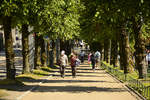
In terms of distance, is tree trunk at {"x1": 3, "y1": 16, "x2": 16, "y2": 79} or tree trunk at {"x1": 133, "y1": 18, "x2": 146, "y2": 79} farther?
tree trunk at {"x1": 133, "y1": 18, "x2": 146, "y2": 79}

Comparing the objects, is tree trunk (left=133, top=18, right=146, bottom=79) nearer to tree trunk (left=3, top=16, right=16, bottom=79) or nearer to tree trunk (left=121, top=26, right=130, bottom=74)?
tree trunk (left=121, top=26, right=130, bottom=74)

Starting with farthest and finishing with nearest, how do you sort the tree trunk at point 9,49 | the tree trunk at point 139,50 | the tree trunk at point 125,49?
the tree trunk at point 125,49 < the tree trunk at point 139,50 < the tree trunk at point 9,49

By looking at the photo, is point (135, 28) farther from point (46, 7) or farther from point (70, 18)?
point (70, 18)

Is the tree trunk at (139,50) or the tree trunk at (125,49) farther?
the tree trunk at (125,49)

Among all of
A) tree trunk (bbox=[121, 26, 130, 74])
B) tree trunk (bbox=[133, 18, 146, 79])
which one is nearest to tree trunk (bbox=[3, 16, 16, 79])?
tree trunk (bbox=[133, 18, 146, 79])

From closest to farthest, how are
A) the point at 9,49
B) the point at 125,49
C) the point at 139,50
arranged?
the point at 9,49 → the point at 139,50 → the point at 125,49

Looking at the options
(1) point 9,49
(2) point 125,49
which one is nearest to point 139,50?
(2) point 125,49

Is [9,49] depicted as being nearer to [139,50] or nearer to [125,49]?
[139,50]

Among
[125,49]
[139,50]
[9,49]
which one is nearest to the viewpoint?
[9,49]

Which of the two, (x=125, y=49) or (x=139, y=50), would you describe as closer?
(x=139, y=50)

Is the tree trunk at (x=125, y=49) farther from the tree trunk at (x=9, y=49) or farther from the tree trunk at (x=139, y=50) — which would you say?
the tree trunk at (x=9, y=49)

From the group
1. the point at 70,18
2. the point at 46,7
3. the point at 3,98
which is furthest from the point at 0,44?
the point at 3,98

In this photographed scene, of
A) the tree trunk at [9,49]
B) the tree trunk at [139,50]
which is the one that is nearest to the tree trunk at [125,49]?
the tree trunk at [139,50]

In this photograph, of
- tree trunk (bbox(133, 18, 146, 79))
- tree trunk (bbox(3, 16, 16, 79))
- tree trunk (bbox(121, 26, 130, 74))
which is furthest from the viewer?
tree trunk (bbox(121, 26, 130, 74))
